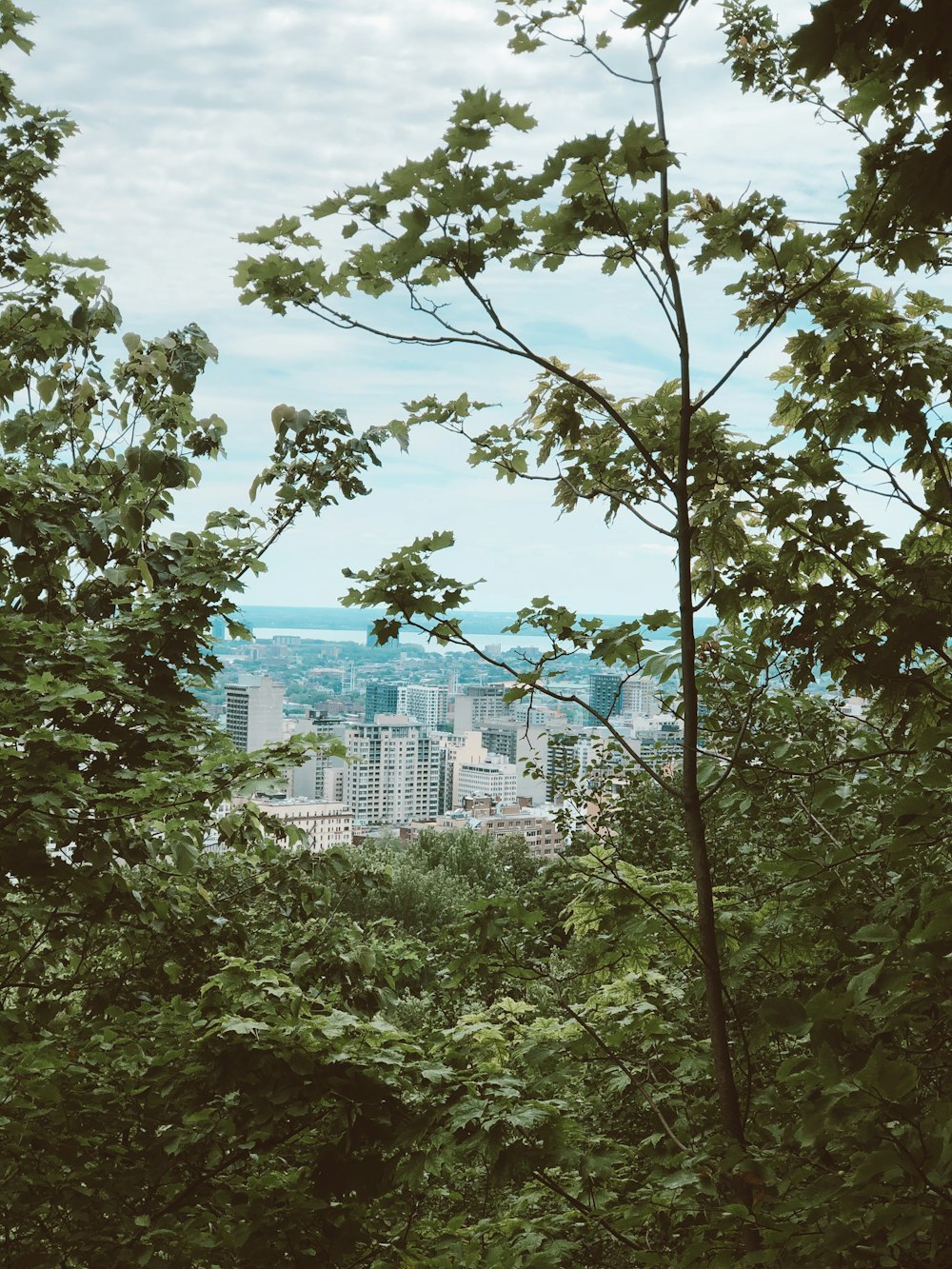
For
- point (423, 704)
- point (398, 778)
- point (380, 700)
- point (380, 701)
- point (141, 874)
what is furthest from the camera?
point (398, 778)

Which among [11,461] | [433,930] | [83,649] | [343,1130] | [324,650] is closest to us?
[433,930]

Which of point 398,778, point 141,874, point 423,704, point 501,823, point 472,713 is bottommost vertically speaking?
point 501,823

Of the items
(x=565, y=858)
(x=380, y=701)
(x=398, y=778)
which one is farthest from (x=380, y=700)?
(x=565, y=858)

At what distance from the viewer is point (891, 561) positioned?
83.8 inches

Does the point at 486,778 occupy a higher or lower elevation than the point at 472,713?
lower

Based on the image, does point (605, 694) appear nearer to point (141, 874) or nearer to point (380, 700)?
point (141, 874)

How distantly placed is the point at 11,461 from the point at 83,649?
3.43 feet

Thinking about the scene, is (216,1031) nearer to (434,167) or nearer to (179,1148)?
(179,1148)

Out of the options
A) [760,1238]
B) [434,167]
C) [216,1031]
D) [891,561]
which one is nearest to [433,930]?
[216,1031]

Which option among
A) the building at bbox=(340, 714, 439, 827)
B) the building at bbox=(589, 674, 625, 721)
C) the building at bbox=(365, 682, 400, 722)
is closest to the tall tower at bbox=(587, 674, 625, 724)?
the building at bbox=(589, 674, 625, 721)

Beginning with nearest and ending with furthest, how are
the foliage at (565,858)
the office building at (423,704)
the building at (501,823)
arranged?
the foliage at (565,858) → the building at (501,823) → the office building at (423,704)

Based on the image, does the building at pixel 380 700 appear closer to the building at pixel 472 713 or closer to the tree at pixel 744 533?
the building at pixel 472 713

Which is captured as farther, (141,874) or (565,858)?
(141,874)

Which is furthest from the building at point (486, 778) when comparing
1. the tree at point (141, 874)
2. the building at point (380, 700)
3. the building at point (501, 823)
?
the tree at point (141, 874)
